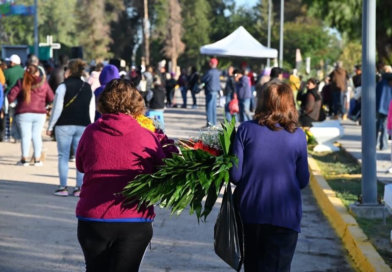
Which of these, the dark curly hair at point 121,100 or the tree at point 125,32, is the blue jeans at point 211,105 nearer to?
the dark curly hair at point 121,100

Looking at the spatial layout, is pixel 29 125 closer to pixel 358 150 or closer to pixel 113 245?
pixel 358 150

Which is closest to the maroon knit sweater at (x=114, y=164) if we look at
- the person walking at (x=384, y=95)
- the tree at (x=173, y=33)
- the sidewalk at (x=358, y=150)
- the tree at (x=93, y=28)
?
the sidewalk at (x=358, y=150)

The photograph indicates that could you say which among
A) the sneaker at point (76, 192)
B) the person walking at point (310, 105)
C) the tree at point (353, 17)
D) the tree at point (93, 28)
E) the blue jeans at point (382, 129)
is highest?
the tree at point (93, 28)

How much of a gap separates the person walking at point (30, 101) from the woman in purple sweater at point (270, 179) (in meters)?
8.40

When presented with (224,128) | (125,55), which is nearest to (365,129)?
(224,128)

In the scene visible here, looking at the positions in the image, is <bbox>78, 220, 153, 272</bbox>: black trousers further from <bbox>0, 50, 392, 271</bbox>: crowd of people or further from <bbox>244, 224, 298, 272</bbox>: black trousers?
<bbox>244, 224, 298, 272</bbox>: black trousers

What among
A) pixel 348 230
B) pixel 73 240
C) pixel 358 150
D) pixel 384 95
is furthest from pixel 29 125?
pixel 358 150

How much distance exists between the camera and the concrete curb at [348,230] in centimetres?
722

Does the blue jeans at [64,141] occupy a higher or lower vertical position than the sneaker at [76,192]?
higher

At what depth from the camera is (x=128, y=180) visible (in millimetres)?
4832

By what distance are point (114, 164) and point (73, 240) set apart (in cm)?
378

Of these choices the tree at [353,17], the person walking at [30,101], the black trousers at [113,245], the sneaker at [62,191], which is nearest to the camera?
the black trousers at [113,245]

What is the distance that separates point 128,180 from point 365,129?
5336 mm

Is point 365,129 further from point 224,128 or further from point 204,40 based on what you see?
point 204,40
